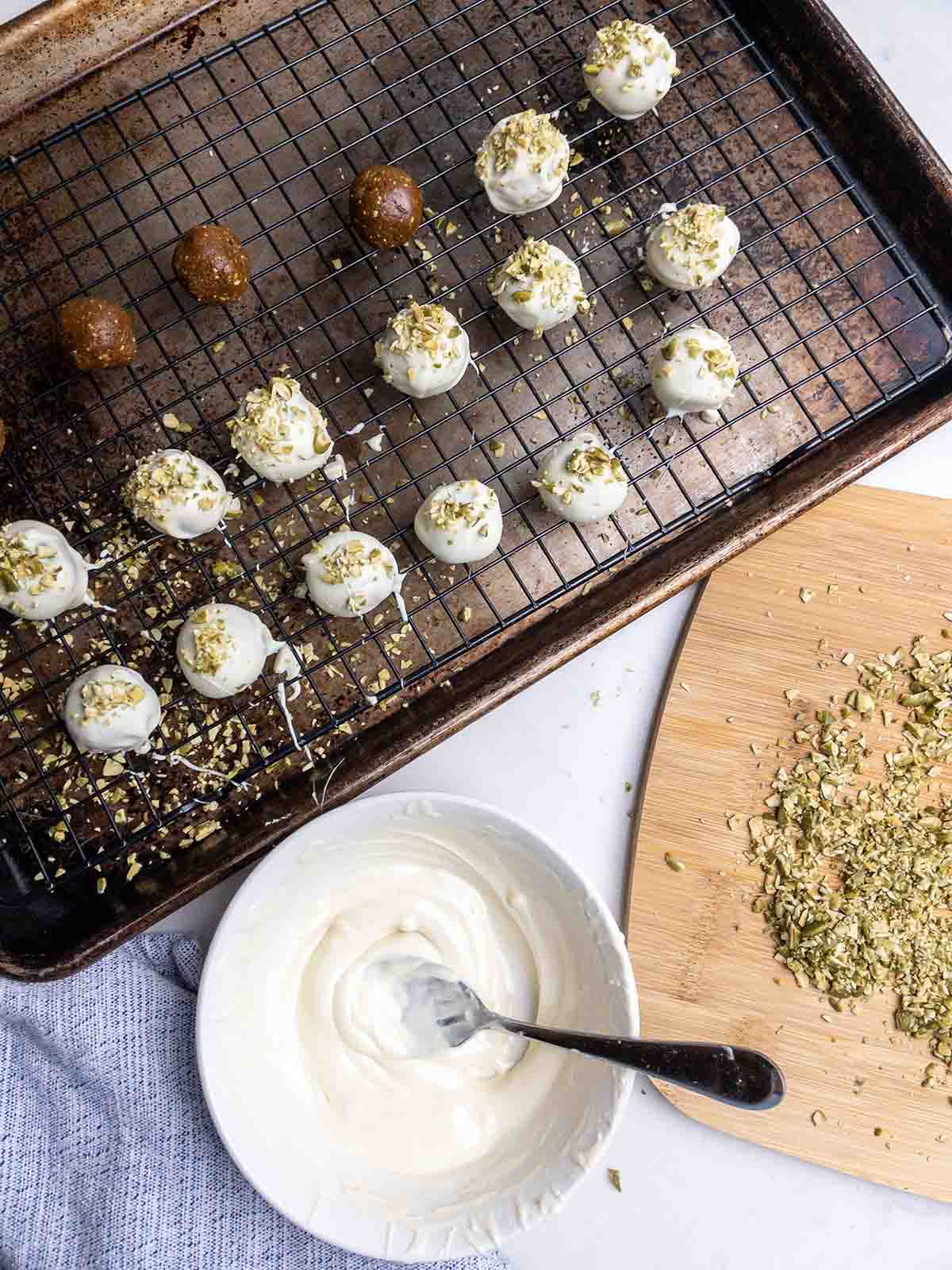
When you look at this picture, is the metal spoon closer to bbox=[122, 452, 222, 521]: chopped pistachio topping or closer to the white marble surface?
the white marble surface

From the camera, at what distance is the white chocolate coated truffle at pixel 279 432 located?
1.50 metres

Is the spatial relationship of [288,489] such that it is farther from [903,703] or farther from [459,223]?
[903,703]

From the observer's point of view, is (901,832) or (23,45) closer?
(23,45)

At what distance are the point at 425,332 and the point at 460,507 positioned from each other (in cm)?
25

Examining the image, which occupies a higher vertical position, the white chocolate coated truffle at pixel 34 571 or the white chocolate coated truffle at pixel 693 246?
the white chocolate coated truffle at pixel 34 571

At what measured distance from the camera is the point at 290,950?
1.65 metres

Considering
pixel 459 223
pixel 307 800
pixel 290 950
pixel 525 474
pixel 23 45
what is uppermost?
pixel 23 45

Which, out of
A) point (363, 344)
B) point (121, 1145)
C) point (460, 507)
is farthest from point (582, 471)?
point (121, 1145)

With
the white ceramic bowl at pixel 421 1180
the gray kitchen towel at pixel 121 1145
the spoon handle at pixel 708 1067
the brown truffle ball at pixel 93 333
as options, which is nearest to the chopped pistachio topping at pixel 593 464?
the white ceramic bowl at pixel 421 1180

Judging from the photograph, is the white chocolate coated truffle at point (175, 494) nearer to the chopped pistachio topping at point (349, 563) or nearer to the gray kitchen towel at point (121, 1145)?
the chopped pistachio topping at point (349, 563)

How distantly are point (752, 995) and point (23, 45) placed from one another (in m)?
1.76

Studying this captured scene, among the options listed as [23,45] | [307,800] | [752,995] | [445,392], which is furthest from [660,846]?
[23,45]

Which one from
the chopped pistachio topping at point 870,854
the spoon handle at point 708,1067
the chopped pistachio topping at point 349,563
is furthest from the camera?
the chopped pistachio topping at point 870,854

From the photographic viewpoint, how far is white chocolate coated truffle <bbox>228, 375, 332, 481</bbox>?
1503 millimetres
